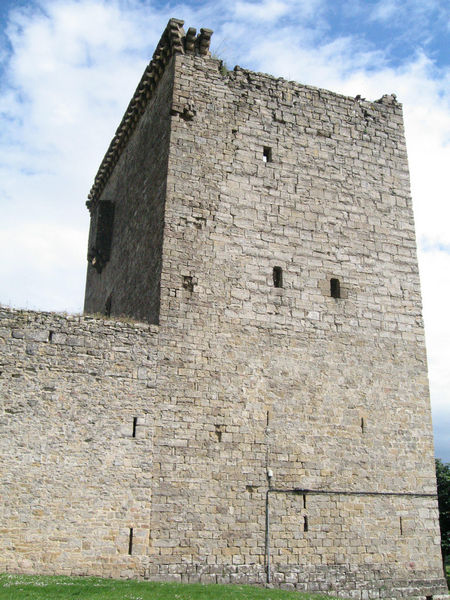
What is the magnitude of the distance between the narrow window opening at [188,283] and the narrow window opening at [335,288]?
3.11m

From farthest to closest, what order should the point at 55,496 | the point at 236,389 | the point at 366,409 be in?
the point at 366,409
the point at 236,389
the point at 55,496

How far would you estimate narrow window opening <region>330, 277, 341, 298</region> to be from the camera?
528 inches

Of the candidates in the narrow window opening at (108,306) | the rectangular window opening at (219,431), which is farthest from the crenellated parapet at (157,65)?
the rectangular window opening at (219,431)

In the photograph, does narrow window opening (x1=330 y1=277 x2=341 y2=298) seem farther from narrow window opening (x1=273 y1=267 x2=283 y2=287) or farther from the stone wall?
the stone wall

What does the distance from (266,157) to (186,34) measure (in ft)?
10.2

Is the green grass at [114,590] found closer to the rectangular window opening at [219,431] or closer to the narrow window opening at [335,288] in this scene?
the rectangular window opening at [219,431]

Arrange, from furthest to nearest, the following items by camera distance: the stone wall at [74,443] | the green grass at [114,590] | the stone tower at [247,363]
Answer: the stone tower at [247,363], the stone wall at [74,443], the green grass at [114,590]

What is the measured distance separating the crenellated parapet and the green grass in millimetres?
10388

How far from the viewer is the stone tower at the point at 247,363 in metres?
10.7

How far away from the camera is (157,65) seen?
46.9 feet

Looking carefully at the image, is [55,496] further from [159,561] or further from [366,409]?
[366,409]

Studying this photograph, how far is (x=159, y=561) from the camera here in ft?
34.4

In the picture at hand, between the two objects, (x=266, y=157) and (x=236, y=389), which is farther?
(x=266, y=157)

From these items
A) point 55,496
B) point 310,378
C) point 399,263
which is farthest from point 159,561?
point 399,263
